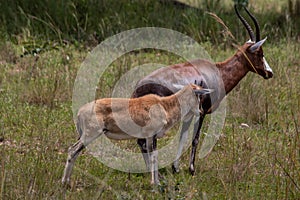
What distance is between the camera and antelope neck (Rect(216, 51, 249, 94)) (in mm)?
7145

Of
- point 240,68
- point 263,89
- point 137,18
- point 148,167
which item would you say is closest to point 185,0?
point 137,18

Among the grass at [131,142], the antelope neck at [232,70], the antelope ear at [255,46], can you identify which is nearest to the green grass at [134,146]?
the grass at [131,142]

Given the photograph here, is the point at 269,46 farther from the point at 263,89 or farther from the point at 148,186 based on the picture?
the point at 148,186

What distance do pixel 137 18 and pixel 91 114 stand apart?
7.10 m

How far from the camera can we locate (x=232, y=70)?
718cm

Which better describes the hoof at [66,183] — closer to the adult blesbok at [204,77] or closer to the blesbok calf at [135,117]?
the blesbok calf at [135,117]

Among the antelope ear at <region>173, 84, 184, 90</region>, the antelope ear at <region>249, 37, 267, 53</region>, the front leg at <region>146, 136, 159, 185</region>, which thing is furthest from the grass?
the antelope ear at <region>173, 84, 184, 90</region>

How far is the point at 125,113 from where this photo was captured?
600cm

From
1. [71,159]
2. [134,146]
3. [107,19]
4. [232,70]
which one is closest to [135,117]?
[71,159]

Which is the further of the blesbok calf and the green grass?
the blesbok calf

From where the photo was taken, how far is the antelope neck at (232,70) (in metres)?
7.14

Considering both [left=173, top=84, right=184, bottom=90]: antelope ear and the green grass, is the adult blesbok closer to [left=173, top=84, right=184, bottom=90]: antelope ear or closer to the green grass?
[left=173, top=84, right=184, bottom=90]: antelope ear

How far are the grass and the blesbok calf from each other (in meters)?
0.26

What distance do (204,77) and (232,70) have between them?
0.45 m
